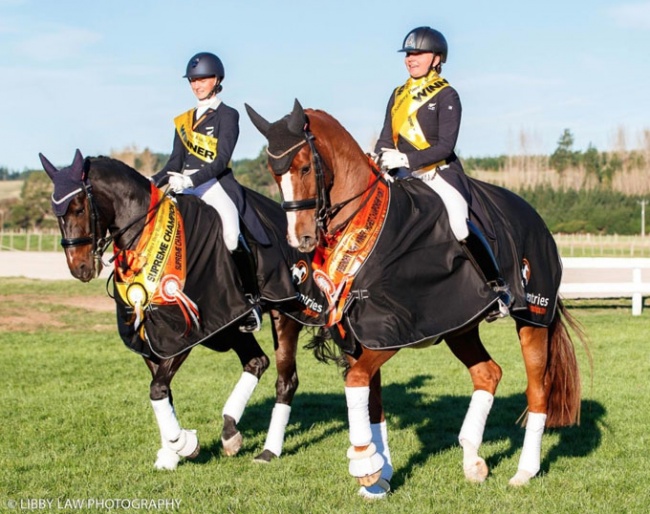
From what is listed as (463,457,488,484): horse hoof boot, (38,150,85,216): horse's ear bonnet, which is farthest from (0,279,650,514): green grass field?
(38,150,85,216): horse's ear bonnet

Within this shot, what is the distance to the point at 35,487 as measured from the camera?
6.32 meters

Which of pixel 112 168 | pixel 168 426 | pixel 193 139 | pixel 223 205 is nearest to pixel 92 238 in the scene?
pixel 112 168

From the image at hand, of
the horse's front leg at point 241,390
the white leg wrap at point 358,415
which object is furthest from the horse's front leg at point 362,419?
the horse's front leg at point 241,390

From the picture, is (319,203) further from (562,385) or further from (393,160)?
(562,385)

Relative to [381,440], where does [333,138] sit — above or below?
above

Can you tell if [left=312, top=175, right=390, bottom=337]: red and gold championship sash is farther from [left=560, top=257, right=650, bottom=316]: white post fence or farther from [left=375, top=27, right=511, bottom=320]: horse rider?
[left=560, top=257, right=650, bottom=316]: white post fence

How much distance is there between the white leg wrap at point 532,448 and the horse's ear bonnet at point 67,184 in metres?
3.83

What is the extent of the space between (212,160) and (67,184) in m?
1.37

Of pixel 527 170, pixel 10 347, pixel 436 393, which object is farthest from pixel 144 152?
pixel 436 393

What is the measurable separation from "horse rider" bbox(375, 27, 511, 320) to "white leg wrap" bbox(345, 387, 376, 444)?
3.88ft

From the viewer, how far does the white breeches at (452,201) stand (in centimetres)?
605

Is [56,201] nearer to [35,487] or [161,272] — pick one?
[161,272]

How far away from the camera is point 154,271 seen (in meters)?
6.68

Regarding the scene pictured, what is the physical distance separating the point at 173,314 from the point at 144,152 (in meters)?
80.1
